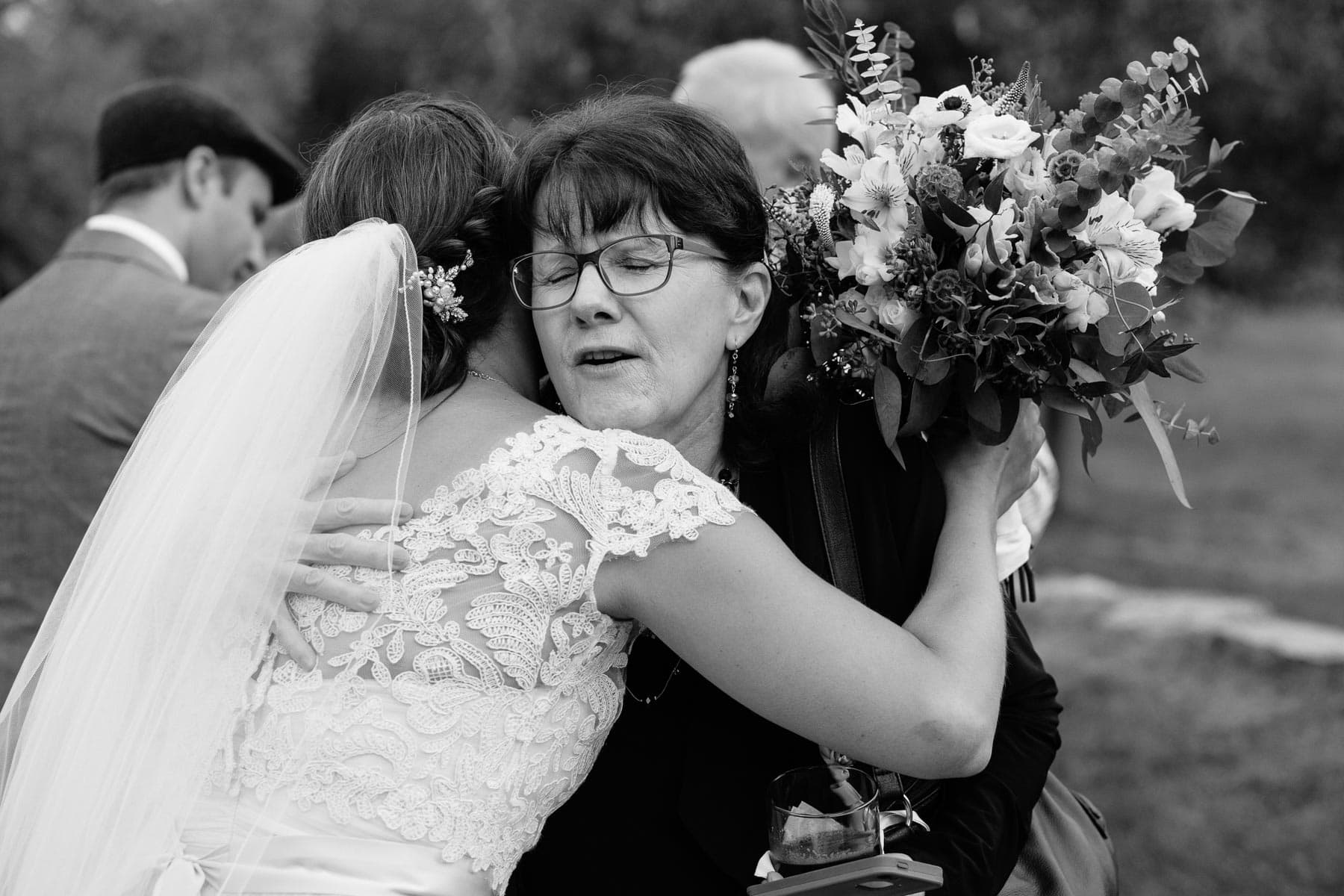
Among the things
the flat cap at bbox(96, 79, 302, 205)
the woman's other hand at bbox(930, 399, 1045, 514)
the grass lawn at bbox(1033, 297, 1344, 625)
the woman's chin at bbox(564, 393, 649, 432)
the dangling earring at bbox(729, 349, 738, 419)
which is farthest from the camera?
the grass lawn at bbox(1033, 297, 1344, 625)

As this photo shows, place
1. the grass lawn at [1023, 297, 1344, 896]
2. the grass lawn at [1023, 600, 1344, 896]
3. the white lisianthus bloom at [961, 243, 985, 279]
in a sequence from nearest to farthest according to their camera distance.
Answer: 1. the white lisianthus bloom at [961, 243, 985, 279]
2. the grass lawn at [1023, 600, 1344, 896]
3. the grass lawn at [1023, 297, 1344, 896]

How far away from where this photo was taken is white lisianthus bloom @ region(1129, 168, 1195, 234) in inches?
101

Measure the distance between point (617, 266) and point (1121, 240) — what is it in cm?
94

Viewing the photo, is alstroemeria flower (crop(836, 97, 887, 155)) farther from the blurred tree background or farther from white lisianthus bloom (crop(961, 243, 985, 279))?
the blurred tree background

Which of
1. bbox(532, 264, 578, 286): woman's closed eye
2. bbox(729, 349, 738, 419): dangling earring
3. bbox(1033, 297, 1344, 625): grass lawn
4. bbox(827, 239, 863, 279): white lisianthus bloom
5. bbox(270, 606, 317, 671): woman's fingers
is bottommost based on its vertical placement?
bbox(1033, 297, 1344, 625): grass lawn

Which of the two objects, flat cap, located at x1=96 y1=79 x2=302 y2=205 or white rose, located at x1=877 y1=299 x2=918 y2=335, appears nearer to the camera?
white rose, located at x1=877 y1=299 x2=918 y2=335

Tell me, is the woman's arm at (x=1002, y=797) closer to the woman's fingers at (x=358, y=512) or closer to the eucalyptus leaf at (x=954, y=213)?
the eucalyptus leaf at (x=954, y=213)

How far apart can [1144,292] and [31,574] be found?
11.2 feet

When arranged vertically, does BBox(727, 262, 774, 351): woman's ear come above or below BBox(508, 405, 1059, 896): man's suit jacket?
above

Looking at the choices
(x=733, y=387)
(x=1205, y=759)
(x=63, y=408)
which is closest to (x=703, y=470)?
(x=733, y=387)

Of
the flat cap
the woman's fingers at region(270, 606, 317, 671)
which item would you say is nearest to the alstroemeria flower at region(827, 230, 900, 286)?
the woman's fingers at region(270, 606, 317, 671)

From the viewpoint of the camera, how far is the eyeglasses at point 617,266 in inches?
98.7

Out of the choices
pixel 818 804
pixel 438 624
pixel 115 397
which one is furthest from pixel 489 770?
pixel 115 397

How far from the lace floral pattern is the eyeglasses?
0.31m
